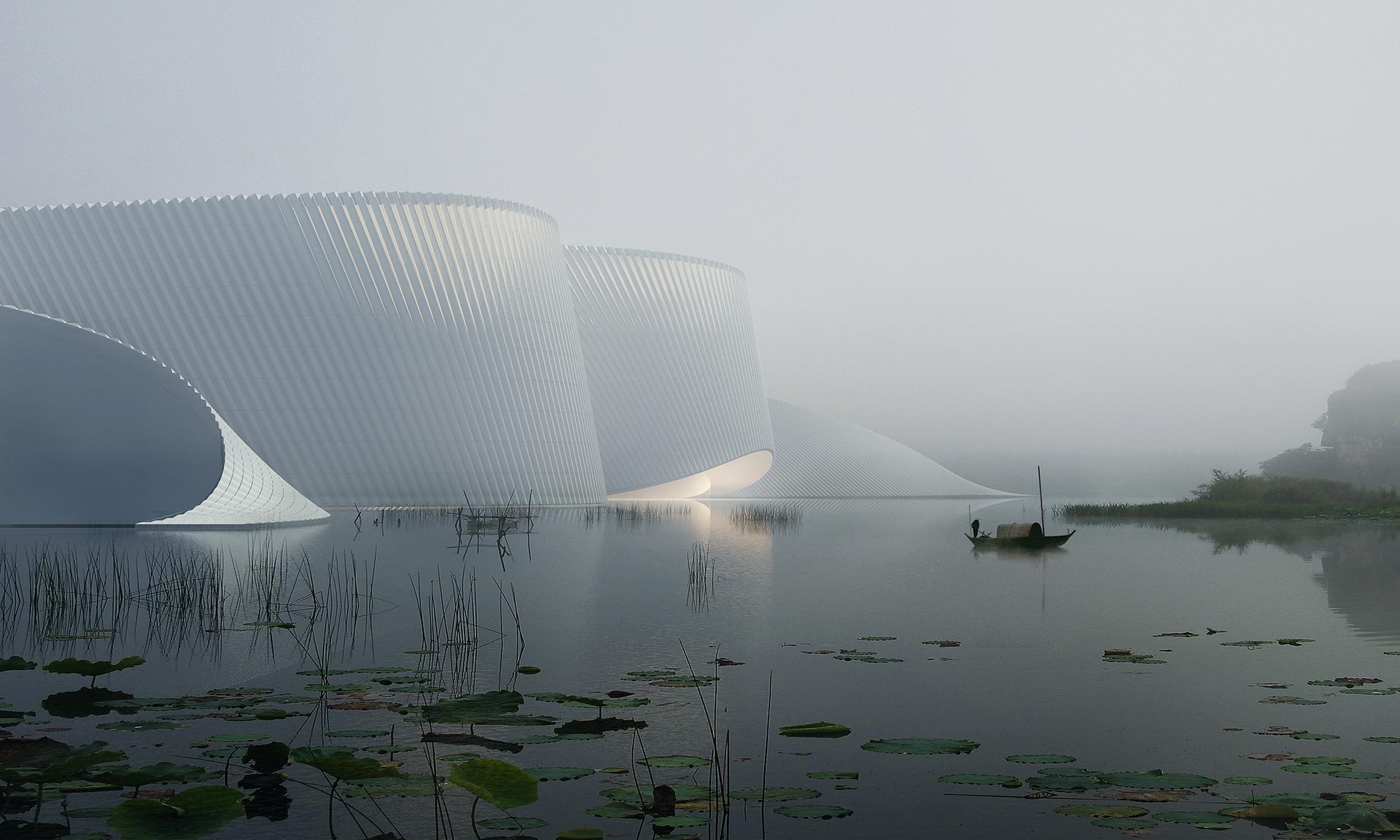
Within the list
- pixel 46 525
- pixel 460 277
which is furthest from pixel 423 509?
pixel 46 525

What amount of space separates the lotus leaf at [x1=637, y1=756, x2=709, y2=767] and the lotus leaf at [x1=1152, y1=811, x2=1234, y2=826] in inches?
51.1

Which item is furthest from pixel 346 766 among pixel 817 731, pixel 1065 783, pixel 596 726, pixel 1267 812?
pixel 1267 812

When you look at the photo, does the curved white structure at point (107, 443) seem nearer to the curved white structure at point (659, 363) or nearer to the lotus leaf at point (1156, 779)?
the lotus leaf at point (1156, 779)

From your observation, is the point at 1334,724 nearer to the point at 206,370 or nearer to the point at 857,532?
the point at 857,532

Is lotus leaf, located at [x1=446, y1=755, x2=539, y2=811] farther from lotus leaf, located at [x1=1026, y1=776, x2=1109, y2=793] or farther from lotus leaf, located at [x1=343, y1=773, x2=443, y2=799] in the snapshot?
lotus leaf, located at [x1=1026, y1=776, x2=1109, y2=793]

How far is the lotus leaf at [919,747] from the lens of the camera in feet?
12.6

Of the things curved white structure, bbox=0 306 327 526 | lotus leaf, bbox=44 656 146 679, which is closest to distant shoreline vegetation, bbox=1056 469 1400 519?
curved white structure, bbox=0 306 327 526

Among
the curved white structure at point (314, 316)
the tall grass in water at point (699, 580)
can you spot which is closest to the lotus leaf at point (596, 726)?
the tall grass in water at point (699, 580)

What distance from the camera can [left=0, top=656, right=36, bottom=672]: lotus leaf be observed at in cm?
546

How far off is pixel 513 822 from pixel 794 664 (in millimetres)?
2752

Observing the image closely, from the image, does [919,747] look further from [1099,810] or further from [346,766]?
[346,766]

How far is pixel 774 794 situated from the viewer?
334 centimetres

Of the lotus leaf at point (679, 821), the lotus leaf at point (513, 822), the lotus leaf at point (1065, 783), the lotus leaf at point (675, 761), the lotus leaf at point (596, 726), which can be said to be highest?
the lotus leaf at point (596, 726)

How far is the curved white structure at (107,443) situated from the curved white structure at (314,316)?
10.9m
